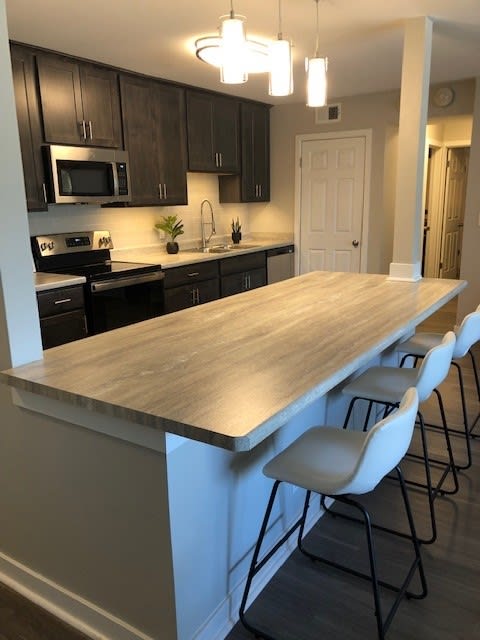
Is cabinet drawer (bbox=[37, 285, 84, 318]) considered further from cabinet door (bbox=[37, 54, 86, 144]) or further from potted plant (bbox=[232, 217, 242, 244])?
potted plant (bbox=[232, 217, 242, 244])

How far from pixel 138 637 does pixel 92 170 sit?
3080 mm

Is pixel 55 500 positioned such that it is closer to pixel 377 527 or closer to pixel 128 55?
pixel 377 527

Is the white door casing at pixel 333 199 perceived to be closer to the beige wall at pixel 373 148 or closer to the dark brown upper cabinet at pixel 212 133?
the beige wall at pixel 373 148

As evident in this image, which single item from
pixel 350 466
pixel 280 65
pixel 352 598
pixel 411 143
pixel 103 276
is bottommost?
pixel 352 598

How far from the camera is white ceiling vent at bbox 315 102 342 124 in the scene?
5.30 metres

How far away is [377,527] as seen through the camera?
81.2 inches

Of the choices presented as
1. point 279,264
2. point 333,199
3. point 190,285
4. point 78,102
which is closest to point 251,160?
point 333,199

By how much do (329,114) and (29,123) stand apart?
10.5 feet

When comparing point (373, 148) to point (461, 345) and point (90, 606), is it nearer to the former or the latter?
point (461, 345)

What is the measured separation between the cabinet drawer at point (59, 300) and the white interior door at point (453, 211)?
5446mm

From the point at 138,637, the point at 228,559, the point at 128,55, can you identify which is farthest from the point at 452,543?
the point at 128,55

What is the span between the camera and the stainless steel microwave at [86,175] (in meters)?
3.46

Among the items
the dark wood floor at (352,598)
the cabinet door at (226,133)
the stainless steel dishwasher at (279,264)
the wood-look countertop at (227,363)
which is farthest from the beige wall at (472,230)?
the dark wood floor at (352,598)

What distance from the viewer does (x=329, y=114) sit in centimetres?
535
